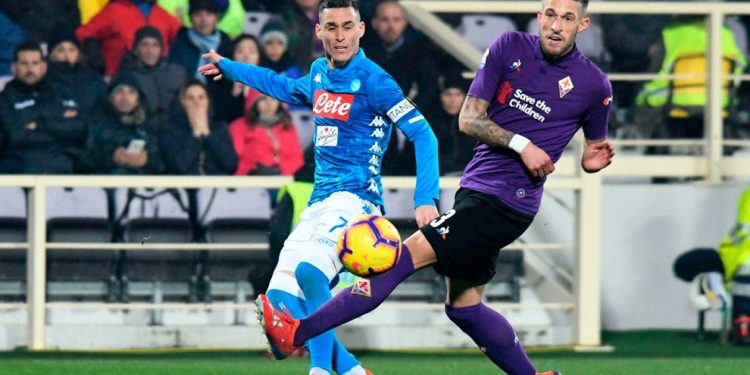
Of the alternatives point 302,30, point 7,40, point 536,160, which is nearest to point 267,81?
point 536,160

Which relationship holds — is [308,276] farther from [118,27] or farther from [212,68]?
[118,27]

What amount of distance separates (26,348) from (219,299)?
137cm

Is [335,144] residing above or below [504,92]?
below

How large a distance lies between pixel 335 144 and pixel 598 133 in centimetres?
124

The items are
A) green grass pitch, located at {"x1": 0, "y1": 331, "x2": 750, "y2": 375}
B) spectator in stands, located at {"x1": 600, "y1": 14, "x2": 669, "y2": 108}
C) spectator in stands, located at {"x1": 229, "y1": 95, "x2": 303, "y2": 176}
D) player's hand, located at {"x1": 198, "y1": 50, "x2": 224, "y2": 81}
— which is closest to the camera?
player's hand, located at {"x1": 198, "y1": 50, "x2": 224, "y2": 81}

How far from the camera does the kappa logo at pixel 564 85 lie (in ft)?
23.8

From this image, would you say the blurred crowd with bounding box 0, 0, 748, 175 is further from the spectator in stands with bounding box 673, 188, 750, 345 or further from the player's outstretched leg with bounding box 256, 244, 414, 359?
the player's outstretched leg with bounding box 256, 244, 414, 359

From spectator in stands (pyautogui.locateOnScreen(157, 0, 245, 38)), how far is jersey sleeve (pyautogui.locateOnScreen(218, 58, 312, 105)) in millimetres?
4403

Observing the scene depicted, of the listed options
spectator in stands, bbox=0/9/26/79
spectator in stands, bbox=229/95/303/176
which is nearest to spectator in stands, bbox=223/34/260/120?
spectator in stands, bbox=229/95/303/176

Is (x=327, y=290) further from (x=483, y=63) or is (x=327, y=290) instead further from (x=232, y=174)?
(x=232, y=174)

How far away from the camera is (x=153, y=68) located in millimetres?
11984

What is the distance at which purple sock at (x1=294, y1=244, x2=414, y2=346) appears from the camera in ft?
22.8

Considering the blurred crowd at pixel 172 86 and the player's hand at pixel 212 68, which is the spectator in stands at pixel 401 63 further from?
the player's hand at pixel 212 68

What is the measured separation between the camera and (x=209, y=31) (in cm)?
1225
